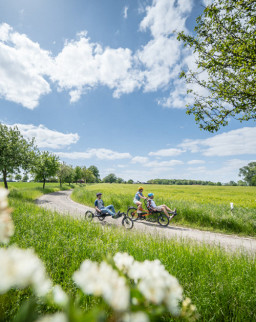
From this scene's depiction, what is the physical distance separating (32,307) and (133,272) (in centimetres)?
28

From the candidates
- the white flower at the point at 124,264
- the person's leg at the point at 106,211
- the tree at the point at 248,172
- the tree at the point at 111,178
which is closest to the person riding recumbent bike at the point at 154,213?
the person's leg at the point at 106,211

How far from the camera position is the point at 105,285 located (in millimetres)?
413

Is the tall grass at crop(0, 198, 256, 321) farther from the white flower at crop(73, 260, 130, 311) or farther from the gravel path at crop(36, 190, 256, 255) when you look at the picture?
the white flower at crop(73, 260, 130, 311)

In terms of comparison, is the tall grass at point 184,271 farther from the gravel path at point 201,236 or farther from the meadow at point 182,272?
the gravel path at point 201,236

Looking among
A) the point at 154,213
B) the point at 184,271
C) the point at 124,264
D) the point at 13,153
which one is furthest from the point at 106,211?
the point at 13,153

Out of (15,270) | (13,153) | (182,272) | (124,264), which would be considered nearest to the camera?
(15,270)

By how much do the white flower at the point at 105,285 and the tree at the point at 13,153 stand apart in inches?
777

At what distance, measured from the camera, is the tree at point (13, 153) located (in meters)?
16.8

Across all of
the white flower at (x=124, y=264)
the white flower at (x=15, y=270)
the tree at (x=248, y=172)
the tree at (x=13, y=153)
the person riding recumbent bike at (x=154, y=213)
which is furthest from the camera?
the tree at (x=248, y=172)

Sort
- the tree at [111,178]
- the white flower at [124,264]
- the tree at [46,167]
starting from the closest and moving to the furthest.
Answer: the white flower at [124,264]
the tree at [46,167]
the tree at [111,178]

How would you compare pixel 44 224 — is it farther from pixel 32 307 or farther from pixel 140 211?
pixel 140 211

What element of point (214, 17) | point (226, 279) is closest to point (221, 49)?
point (214, 17)

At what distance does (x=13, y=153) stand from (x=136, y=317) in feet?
68.7

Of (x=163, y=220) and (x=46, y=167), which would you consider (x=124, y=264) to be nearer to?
(x=163, y=220)
